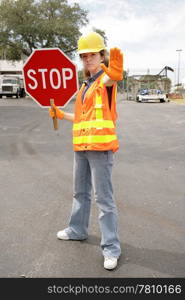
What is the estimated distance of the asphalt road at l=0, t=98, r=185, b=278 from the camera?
121 inches

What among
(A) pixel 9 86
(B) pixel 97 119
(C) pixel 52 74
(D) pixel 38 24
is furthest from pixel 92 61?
(D) pixel 38 24

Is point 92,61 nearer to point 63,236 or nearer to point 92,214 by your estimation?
point 63,236

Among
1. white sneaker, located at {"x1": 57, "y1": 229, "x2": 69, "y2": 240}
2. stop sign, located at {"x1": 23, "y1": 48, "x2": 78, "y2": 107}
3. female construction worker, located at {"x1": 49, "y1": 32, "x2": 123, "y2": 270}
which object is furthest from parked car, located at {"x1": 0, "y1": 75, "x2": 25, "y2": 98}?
female construction worker, located at {"x1": 49, "y1": 32, "x2": 123, "y2": 270}

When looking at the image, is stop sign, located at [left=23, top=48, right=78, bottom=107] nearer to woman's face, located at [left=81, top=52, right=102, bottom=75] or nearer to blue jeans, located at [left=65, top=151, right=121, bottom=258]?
woman's face, located at [left=81, top=52, right=102, bottom=75]

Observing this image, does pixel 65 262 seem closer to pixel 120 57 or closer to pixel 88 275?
pixel 88 275

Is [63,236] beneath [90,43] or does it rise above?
beneath

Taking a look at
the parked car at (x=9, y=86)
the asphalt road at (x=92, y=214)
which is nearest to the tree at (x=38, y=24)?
the parked car at (x=9, y=86)

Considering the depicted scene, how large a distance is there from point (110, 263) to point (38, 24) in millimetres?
37629

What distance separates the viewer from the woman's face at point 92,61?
9.53ft

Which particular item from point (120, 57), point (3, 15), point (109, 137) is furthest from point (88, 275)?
point (3, 15)

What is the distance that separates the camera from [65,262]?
3.12m

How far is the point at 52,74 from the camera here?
3436mm

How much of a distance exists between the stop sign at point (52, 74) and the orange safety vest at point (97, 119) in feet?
1.47

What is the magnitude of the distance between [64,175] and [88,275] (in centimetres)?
303
